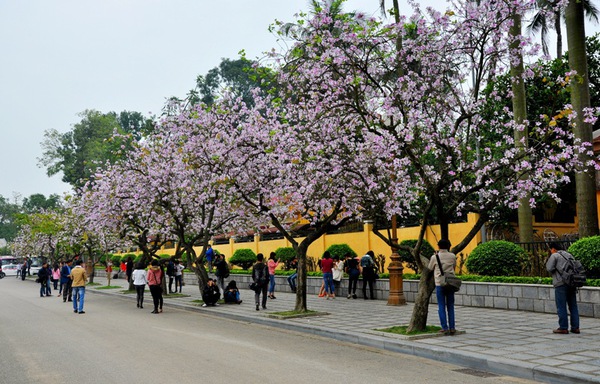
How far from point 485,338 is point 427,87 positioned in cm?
526

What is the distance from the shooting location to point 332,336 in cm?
1220

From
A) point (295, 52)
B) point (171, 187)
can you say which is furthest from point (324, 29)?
point (171, 187)

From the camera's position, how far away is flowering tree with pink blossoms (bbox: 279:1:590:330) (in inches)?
440

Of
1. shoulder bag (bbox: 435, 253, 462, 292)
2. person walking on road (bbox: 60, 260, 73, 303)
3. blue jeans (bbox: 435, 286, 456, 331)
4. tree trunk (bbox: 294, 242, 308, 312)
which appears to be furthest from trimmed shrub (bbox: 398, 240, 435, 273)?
person walking on road (bbox: 60, 260, 73, 303)

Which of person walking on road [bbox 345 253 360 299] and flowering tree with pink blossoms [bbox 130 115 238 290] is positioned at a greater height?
flowering tree with pink blossoms [bbox 130 115 238 290]

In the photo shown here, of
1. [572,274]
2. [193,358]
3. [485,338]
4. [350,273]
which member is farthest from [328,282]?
[193,358]

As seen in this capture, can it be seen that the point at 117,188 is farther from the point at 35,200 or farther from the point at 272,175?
the point at 35,200

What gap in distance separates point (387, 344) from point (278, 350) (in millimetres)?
2056

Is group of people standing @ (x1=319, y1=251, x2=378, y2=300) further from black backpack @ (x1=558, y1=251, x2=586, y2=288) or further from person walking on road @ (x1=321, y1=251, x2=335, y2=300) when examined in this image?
black backpack @ (x1=558, y1=251, x2=586, y2=288)

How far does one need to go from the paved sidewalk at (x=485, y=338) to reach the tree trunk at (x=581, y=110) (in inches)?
144

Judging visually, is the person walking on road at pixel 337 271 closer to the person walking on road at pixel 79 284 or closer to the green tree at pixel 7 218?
the person walking on road at pixel 79 284

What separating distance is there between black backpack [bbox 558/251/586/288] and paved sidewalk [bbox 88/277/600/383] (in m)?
0.96

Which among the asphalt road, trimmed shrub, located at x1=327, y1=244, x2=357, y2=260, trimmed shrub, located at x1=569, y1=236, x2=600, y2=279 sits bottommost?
the asphalt road

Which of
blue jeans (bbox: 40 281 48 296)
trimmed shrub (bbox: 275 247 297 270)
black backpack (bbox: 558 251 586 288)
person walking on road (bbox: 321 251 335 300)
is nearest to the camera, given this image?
black backpack (bbox: 558 251 586 288)
